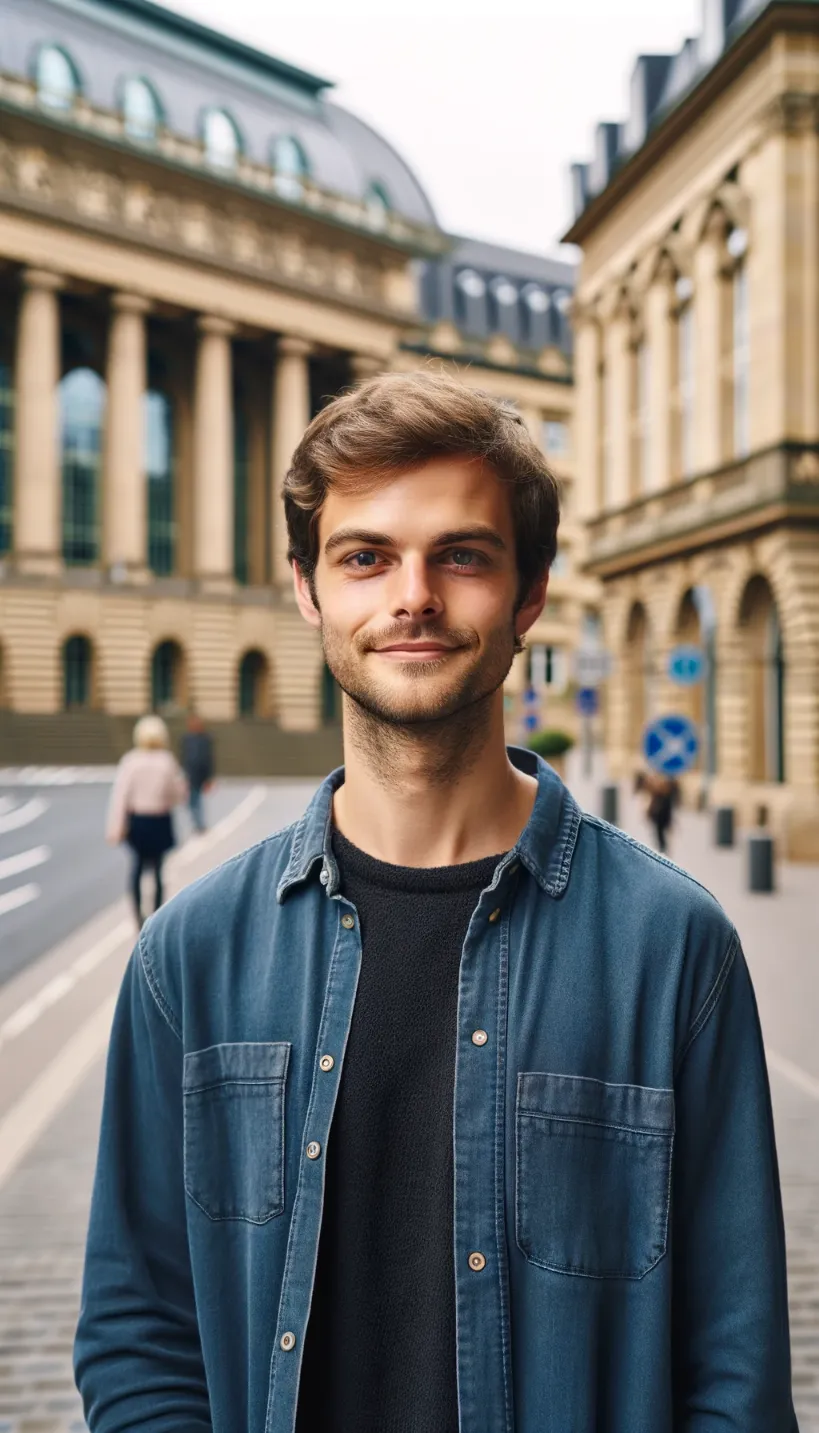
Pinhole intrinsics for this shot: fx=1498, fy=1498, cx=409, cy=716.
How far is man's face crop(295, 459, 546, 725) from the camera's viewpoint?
1.83m

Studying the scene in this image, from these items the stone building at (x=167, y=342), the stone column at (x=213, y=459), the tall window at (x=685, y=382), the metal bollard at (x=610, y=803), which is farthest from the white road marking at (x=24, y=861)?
the stone column at (x=213, y=459)

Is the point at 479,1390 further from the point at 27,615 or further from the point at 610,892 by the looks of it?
the point at 27,615

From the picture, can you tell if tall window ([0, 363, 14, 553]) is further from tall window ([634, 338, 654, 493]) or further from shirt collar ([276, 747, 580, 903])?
shirt collar ([276, 747, 580, 903])

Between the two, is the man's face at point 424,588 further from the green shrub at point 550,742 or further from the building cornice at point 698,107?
the green shrub at point 550,742

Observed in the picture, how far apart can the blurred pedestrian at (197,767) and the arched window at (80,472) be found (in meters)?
31.1

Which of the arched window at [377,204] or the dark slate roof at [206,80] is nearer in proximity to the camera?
the dark slate roof at [206,80]

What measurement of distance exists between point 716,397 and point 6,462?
101 ft

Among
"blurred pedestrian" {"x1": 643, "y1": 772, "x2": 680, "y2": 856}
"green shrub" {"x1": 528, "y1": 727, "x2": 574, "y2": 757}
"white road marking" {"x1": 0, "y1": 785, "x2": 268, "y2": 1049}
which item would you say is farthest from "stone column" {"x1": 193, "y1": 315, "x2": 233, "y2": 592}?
"blurred pedestrian" {"x1": 643, "y1": 772, "x2": 680, "y2": 856}

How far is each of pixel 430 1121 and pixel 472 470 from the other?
0.80m

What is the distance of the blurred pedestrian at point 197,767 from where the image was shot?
888 inches

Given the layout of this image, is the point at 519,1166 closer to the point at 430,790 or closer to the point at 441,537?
the point at 430,790

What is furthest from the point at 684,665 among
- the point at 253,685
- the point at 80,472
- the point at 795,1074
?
the point at 253,685

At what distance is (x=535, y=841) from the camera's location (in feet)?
6.20

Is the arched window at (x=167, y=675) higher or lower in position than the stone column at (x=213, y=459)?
lower
